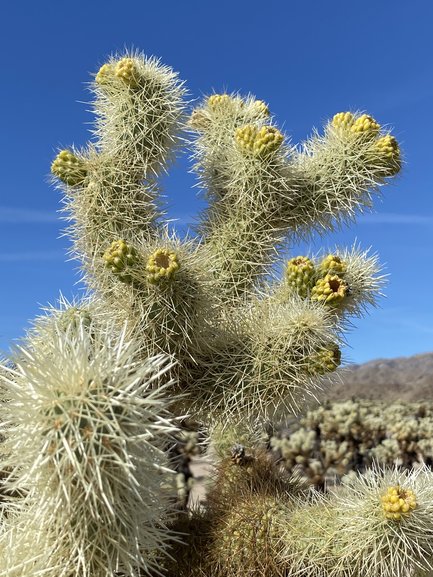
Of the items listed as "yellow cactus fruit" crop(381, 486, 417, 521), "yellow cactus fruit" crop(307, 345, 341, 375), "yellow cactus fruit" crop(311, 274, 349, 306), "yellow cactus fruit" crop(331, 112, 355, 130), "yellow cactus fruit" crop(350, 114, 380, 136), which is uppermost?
"yellow cactus fruit" crop(331, 112, 355, 130)

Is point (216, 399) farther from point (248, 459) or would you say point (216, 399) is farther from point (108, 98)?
point (108, 98)

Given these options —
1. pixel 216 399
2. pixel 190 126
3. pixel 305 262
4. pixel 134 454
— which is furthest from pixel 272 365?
pixel 190 126

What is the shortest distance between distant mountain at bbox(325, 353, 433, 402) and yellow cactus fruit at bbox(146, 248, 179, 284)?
12.0 meters

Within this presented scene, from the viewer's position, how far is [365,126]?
3807 mm

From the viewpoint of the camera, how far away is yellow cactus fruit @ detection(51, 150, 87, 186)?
11.8 feet

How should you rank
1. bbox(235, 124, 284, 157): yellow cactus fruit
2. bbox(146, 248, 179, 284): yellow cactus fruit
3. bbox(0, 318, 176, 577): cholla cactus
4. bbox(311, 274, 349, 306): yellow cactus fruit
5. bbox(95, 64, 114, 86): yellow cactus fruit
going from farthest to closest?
bbox(95, 64, 114, 86): yellow cactus fruit → bbox(235, 124, 284, 157): yellow cactus fruit → bbox(311, 274, 349, 306): yellow cactus fruit → bbox(146, 248, 179, 284): yellow cactus fruit → bbox(0, 318, 176, 577): cholla cactus

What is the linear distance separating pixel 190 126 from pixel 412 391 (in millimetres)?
12235

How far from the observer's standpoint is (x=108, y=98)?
375cm

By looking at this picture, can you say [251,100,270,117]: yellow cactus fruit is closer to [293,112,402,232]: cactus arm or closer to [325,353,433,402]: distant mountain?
[293,112,402,232]: cactus arm

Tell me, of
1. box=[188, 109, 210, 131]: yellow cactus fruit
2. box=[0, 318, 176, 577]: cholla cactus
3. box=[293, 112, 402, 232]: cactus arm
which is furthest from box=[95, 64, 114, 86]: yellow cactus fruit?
box=[0, 318, 176, 577]: cholla cactus

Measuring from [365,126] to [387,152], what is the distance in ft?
0.61

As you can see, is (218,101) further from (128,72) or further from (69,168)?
(69,168)

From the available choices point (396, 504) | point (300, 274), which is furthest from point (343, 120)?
point (396, 504)

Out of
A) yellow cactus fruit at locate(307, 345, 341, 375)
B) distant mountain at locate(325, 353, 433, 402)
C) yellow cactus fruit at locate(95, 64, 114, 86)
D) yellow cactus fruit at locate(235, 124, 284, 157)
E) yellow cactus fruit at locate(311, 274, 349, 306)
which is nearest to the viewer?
yellow cactus fruit at locate(307, 345, 341, 375)
